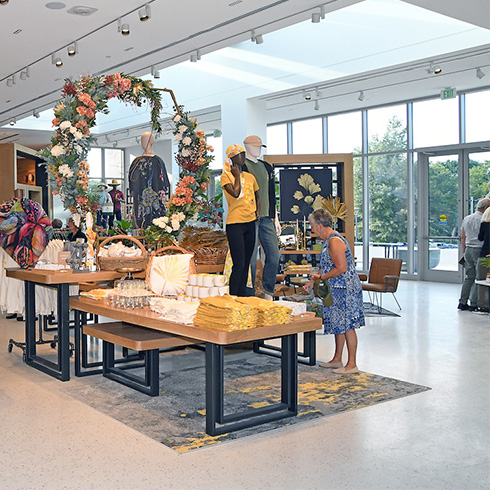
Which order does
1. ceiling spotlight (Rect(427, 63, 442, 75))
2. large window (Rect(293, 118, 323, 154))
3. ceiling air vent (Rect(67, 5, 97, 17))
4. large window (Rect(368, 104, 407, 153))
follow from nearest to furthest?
ceiling air vent (Rect(67, 5, 97, 17)) → ceiling spotlight (Rect(427, 63, 442, 75)) → large window (Rect(368, 104, 407, 153)) → large window (Rect(293, 118, 323, 154))

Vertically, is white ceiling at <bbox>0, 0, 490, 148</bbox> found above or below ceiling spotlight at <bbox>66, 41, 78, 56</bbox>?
above

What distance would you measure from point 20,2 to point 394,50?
6.23m

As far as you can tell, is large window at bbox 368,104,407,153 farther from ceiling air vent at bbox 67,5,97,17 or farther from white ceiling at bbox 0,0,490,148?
ceiling air vent at bbox 67,5,97,17

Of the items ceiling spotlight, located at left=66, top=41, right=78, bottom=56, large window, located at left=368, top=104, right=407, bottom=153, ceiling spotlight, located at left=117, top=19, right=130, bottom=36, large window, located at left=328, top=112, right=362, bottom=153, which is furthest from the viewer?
large window, located at left=328, top=112, right=362, bottom=153

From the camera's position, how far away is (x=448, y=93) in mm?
12633

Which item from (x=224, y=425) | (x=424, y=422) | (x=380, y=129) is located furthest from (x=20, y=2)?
(x=380, y=129)

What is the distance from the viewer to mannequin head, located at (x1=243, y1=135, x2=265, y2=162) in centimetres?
637

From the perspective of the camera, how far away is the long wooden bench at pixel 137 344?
4695 millimetres

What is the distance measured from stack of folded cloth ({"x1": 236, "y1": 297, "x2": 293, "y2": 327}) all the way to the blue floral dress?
54.8 inches

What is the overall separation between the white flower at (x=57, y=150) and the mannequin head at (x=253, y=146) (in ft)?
5.84

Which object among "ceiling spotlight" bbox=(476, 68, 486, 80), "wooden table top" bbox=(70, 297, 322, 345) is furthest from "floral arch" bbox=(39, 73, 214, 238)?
"ceiling spotlight" bbox=(476, 68, 486, 80)

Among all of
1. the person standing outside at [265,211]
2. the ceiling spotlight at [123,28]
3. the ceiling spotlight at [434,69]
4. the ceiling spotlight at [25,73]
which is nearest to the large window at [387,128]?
the ceiling spotlight at [434,69]

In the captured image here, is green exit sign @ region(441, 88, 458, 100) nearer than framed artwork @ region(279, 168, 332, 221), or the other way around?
framed artwork @ region(279, 168, 332, 221)

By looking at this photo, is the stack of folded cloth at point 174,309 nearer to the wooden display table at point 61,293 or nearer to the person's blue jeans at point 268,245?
the wooden display table at point 61,293
